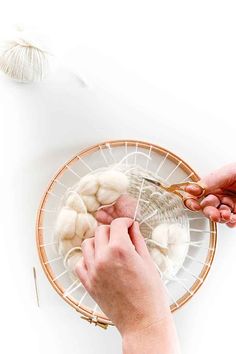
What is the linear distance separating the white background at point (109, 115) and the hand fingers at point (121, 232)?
32cm

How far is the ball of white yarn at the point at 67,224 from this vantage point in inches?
36.2

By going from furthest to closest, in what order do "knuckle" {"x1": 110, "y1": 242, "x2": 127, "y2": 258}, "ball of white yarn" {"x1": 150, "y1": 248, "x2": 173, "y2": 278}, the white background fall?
the white background → "ball of white yarn" {"x1": 150, "y1": 248, "x2": 173, "y2": 278} → "knuckle" {"x1": 110, "y1": 242, "x2": 127, "y2": 258}

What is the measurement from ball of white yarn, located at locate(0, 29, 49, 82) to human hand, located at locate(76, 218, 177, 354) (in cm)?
40

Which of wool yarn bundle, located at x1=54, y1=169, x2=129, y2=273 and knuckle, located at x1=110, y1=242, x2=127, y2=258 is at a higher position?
knuckle, located at x1=110, y1=242, x2=127, y2=258

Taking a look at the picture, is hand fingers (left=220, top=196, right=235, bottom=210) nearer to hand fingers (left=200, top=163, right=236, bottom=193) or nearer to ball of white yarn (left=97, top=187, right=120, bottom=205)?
hand fingers (left=200, top=163, right=236, bottom=193)

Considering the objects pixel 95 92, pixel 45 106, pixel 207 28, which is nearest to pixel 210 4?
pixel 207 28

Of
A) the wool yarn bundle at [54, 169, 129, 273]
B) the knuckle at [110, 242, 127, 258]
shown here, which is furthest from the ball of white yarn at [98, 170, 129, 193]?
the knuckle at [110, 242, 127, 258]

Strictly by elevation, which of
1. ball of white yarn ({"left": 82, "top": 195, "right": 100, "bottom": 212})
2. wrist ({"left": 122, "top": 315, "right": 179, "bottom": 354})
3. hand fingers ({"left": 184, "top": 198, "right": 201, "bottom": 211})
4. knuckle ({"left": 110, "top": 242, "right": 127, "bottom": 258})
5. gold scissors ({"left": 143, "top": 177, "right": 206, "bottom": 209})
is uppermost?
gold scissors ({"left": 143, "top": 177, "right": 206, "bottom": 209})

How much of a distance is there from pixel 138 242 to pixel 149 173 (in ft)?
0.83

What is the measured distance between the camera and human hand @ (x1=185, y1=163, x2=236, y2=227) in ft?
3.04

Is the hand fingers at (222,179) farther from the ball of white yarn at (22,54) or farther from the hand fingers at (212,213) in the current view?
the ball of white yarn at (22,54)

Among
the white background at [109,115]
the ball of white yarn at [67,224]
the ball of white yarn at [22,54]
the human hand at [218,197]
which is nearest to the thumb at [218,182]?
the human hand at [218,197]

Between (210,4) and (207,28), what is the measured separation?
5 cm

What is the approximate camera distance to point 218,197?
37.3 inches
